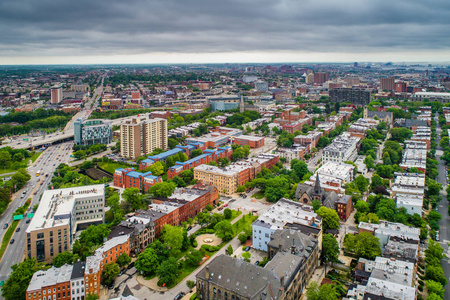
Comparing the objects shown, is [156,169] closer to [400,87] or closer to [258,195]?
[258,195]

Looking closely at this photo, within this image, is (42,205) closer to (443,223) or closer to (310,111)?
(443,223)

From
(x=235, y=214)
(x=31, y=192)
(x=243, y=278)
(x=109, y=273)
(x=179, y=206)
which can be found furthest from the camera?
(x=31, y=192)

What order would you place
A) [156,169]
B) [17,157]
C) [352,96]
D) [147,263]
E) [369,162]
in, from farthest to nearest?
[352,96]
[17,157]
[369,162]
[156,169]
[147,263]

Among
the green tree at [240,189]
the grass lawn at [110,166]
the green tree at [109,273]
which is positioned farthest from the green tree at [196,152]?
the green tree at [109,273]

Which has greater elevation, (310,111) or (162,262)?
(310,111)

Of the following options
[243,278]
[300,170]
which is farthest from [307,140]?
[243,278]

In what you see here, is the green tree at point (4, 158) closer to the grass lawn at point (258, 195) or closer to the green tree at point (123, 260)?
the green tree at point (123, 260)

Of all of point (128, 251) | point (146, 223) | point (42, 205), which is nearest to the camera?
point (128, 251)

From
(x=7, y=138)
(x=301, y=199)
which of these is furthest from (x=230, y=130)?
(x=7, y=138)
